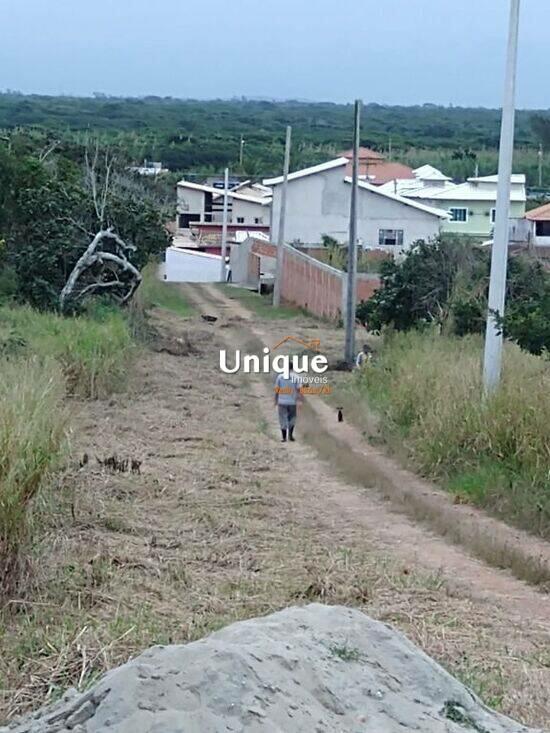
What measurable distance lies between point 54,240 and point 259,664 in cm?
2176

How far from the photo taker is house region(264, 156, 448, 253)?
53.2 meters

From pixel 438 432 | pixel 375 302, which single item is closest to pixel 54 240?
pixel 375 302

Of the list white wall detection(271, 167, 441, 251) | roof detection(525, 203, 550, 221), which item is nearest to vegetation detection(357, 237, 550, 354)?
white wall detection(271, 167, 441, 251)

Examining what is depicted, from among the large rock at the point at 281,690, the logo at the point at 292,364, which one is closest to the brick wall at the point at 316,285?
the logo at the point at 292,364

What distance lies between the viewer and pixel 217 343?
2725 centimetres

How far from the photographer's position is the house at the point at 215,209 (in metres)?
67.0

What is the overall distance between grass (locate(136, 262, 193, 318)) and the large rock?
2564cm

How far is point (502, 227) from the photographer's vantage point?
A: 15.0 meters

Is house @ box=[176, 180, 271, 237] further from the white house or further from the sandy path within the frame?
the sandy path

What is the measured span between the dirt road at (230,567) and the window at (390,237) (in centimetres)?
3943

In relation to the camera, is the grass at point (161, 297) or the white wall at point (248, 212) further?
the white wall at point (248, 212)

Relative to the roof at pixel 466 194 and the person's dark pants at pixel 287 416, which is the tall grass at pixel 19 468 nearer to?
the person's dark pants at pixel 287 416

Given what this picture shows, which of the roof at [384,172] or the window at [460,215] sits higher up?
the roof at [384,172]

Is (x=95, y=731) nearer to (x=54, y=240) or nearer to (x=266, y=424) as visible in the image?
(x=266, y=424)
